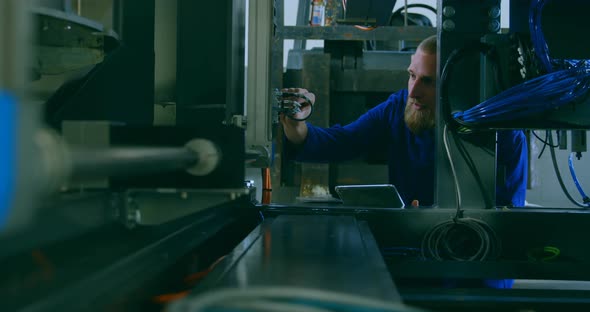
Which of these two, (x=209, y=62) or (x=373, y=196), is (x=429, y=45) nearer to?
(x=373, y=196)

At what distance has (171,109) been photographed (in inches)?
55.5

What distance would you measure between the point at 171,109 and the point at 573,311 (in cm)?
103

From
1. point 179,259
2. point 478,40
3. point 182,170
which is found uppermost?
point 478,40

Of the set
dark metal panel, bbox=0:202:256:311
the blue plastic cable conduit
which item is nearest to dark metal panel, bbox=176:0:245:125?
dark metal panel, bbox=0:202:256:311

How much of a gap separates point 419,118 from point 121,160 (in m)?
2.39

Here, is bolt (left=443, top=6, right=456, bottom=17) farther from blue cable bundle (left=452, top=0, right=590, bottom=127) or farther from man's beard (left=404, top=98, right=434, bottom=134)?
man's beard (left=404, top=98, right=434, bottom=134)

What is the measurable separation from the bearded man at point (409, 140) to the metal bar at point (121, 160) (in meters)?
1.84

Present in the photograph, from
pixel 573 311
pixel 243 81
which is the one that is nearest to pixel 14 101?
pixel 243 81

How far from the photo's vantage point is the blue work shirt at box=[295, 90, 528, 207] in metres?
2.60

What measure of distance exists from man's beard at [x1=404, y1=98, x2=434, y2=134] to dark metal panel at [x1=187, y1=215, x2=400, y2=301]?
70.2 inches

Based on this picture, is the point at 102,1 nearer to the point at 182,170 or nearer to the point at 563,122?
the point at 182,170

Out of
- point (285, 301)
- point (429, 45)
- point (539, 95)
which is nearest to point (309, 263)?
point (285, 301)

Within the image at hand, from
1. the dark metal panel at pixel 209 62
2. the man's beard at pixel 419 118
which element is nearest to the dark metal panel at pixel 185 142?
the dark metal panel at pixel 209 62

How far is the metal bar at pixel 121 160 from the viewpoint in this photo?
419mm
